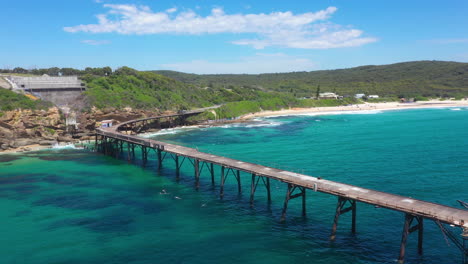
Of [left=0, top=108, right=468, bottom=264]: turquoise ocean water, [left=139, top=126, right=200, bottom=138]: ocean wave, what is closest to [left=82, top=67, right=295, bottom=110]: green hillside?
[left=139, top=126, right=200, bottom=138]: ocean wave

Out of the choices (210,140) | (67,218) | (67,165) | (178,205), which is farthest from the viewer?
(210,140)

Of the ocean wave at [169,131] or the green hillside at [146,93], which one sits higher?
the green hillside at [146,93]

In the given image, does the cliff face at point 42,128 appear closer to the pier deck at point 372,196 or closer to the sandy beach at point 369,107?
the pier deck at point 372,196

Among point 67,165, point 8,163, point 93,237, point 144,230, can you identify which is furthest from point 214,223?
point 8,163

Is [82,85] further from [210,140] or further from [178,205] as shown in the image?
[178,205]

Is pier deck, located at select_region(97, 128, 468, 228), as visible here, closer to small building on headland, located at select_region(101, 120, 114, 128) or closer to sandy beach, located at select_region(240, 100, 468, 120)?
small building on headland, located at select_region(101, 120, 114, 128)

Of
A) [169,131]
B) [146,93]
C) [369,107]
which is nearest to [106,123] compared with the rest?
[169,131]

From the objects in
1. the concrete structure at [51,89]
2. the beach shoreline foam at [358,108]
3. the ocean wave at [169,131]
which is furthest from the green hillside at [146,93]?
the beach shoreline foam at [358,108]
